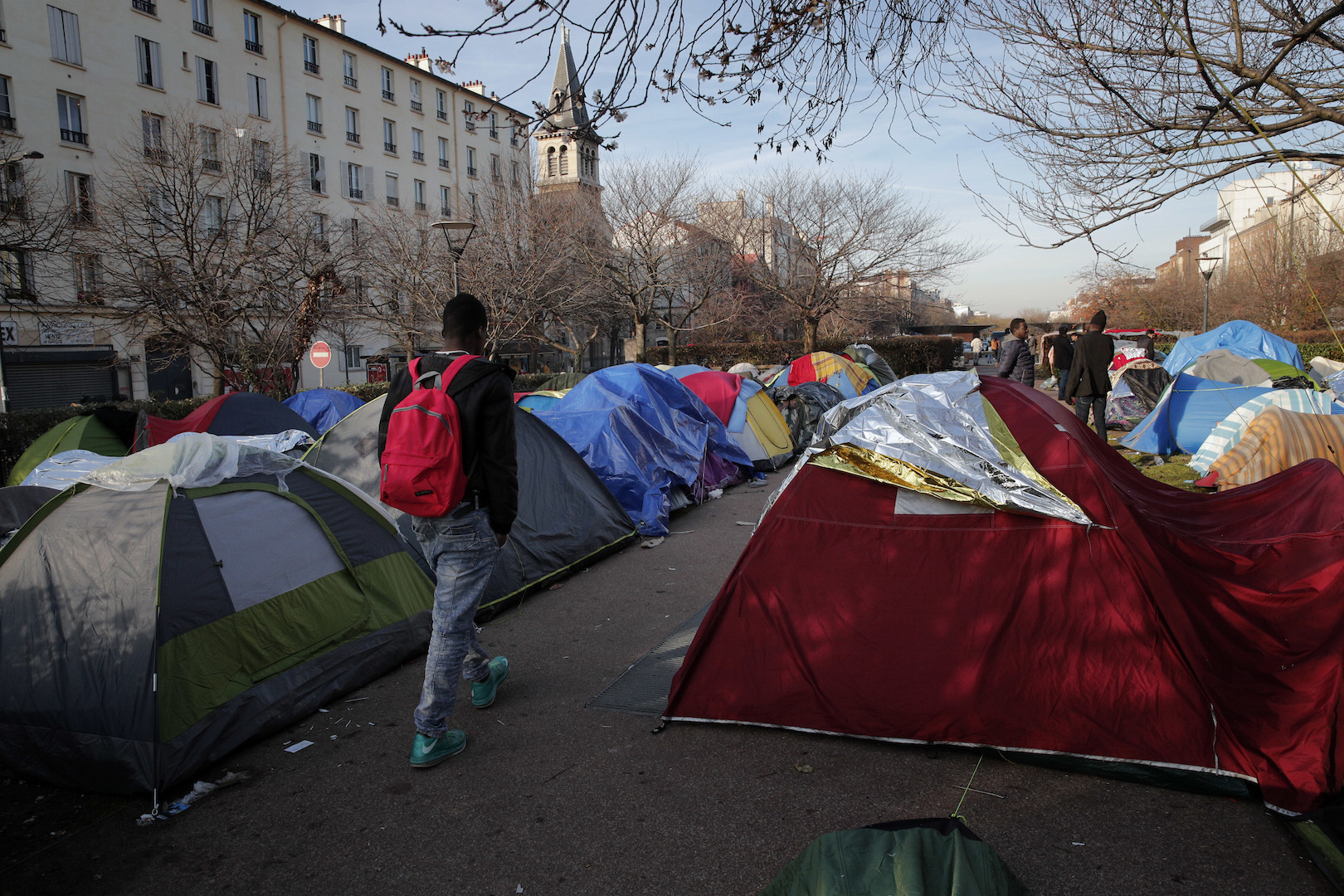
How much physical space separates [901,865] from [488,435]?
7.80 ft

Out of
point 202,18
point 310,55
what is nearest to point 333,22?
point 310,55

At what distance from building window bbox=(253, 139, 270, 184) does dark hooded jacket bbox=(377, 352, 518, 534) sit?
16826mm

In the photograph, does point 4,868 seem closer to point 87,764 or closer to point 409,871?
point 87,764

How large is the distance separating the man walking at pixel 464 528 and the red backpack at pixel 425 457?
65 mm

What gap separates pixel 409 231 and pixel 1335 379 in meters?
22.8

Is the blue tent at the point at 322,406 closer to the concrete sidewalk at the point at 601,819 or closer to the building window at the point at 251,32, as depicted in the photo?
the concrete sidewalk at the point at 601,819

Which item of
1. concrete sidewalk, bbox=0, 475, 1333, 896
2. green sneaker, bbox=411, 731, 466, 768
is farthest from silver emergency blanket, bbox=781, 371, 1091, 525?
green sneaker, bbox=411, 731, 466, 768

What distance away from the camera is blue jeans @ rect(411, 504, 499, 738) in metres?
3.57

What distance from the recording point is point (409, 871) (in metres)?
2.88

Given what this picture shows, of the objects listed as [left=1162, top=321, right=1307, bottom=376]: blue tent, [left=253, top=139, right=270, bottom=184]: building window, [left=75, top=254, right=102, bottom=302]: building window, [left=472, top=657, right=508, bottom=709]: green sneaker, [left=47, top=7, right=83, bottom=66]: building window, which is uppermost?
[left=47, top=7, right=83, bottom=66]: building window

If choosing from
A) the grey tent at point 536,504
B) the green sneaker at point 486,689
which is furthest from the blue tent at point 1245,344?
the green sneaker at point 486,689

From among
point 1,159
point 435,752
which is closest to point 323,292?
point 1,159

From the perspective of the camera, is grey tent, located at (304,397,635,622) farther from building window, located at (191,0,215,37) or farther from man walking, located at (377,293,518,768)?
building window, located at (191,0,215,37)

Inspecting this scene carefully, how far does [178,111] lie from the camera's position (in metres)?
27.1
